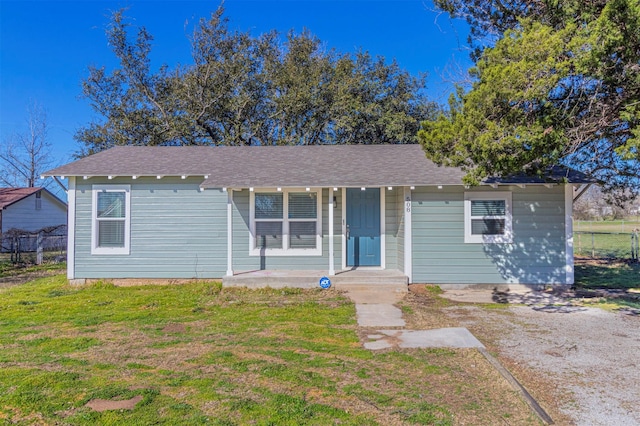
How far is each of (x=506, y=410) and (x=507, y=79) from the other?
4.07 metres

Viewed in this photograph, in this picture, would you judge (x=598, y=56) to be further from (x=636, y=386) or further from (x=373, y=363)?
(x=373, y=363)

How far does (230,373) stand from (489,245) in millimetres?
6646

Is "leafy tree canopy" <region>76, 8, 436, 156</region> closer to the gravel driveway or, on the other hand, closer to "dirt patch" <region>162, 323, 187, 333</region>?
the gravel driveway

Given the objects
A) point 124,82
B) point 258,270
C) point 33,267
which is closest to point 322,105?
point 124,82

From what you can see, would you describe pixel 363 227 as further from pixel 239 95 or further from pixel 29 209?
pixel 29 209

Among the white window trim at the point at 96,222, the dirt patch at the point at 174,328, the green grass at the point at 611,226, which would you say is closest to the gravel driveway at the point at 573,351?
the dirt patch at the point at 174,328

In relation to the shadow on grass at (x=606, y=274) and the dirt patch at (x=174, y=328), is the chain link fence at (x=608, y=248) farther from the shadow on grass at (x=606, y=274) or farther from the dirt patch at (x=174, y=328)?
the dirt patch at (x=174, y=328)

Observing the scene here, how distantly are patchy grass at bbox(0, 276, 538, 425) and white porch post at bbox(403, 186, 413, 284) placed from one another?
2.40 m

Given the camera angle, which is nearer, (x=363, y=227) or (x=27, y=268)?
(x=363, y=227)

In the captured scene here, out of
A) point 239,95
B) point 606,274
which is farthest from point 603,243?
point 239,95

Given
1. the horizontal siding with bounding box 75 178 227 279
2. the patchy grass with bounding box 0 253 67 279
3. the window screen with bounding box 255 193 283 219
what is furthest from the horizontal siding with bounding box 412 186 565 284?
the patchy grass with bounding box 0 253 67 279

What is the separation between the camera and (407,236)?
27.7 ft

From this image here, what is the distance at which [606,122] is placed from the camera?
532 cm

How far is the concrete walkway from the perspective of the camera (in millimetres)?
4816
